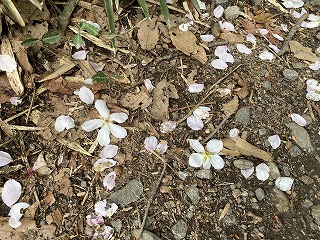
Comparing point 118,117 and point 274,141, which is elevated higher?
point 118,117

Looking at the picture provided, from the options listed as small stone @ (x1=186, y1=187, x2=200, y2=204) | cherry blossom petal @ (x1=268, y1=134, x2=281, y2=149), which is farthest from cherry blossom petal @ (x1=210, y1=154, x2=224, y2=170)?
cherry blossom petal @ (x1=268, y1=134, x2=281, y2=149)

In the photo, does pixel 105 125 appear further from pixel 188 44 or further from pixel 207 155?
pixel 188 44

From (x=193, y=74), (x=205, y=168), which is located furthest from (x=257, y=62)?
(x=205, y=168)

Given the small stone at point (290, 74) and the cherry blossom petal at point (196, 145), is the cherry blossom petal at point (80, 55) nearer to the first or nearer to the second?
the cherry blossom petal at point (196, 145)

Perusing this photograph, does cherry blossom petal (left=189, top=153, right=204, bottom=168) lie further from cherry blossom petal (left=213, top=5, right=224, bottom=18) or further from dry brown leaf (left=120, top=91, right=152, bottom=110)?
cherry blossom petal (left=213, top=5, right=224, bottom=18)

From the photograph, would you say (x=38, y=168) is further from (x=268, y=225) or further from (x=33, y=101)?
(x=268, y=225)

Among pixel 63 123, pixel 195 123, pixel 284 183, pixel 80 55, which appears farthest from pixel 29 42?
pixel 284 183
